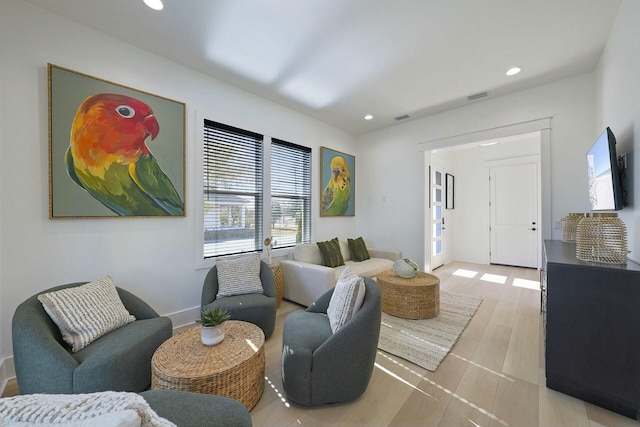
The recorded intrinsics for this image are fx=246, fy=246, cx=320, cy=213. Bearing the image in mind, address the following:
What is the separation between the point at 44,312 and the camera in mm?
1628

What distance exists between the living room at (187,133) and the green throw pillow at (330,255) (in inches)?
22.0

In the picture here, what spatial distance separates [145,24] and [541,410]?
425cm

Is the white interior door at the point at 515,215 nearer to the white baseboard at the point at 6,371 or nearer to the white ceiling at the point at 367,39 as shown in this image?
the white ceiling at the point at 367,39

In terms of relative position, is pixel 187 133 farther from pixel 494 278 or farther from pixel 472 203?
pixel 472 203

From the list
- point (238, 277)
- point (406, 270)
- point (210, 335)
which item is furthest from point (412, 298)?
point (210, 335)

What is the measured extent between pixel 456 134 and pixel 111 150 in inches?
178

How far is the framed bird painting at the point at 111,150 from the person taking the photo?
6.86 ft

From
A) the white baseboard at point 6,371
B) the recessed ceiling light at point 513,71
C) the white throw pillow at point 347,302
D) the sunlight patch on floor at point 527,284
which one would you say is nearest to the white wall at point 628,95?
the recessed ceiling light at point 513,71

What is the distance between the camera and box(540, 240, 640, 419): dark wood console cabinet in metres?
1.49

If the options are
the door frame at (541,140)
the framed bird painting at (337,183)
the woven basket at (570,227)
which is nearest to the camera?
the woven basket at (570,227)

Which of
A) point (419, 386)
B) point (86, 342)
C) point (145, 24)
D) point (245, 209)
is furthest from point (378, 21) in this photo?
point (86, 342)

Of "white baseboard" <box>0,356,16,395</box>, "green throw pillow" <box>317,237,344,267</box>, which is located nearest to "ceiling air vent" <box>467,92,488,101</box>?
"green throw pillow" <box>317,237,344,267</box>

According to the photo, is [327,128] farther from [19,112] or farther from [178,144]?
[19,112]

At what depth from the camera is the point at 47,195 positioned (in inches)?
80.7
